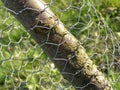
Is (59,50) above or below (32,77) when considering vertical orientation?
above

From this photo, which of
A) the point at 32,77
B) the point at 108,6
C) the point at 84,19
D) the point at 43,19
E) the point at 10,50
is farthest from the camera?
the point at 108,6

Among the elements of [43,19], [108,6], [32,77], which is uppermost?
[108,6]

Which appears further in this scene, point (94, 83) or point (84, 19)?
point (84, 19)

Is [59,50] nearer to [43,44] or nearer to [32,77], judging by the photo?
[43,44]

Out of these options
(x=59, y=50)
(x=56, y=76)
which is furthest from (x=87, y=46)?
(x=59, y=50)

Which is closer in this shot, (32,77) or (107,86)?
(107,86)

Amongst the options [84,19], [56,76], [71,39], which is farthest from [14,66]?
[71,39]

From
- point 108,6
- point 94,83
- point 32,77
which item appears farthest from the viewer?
point 108,6

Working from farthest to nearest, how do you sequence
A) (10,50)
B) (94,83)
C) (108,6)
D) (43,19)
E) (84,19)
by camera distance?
1. (108,6)
2. (84,19)
3. (10,50)
4. (94,83)
5. (43,19)

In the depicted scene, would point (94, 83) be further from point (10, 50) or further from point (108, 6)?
point (108, 6)
